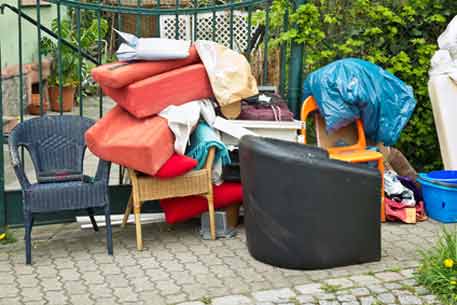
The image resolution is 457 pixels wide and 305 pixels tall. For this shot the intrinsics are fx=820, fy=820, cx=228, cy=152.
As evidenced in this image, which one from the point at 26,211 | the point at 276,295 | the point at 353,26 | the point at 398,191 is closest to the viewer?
the point at 276,295

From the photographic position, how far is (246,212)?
566cm

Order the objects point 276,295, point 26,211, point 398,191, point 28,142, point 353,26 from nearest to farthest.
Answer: point 276,295 → point 26,211 → point 28,142 → point 398,191 → point 353,26

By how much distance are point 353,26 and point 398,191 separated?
1.55 m

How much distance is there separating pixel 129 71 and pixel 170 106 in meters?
0.40

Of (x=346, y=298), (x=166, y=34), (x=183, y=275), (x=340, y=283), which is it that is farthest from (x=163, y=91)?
(x=346, y=298)

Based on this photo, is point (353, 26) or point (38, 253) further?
point (353, 26)

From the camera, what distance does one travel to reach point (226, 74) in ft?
19.9

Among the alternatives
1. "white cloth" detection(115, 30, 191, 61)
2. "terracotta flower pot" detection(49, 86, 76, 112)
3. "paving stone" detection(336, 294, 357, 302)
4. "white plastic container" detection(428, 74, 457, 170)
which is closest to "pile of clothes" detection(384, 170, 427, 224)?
Result: "white plastic container" detection(428, 74, 457, 170)

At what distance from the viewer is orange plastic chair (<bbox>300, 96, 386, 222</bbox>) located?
21.4 feet

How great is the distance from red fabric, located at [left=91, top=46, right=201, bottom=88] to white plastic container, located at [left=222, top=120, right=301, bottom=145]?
641mm

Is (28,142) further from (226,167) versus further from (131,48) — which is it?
(226,167)

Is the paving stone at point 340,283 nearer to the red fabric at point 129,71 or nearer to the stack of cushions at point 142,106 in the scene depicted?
the stack of cushions at point 142,106

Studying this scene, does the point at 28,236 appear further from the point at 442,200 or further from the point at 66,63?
the point at 66,63

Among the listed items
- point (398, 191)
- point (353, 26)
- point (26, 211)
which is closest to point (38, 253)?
point (26, 211)
